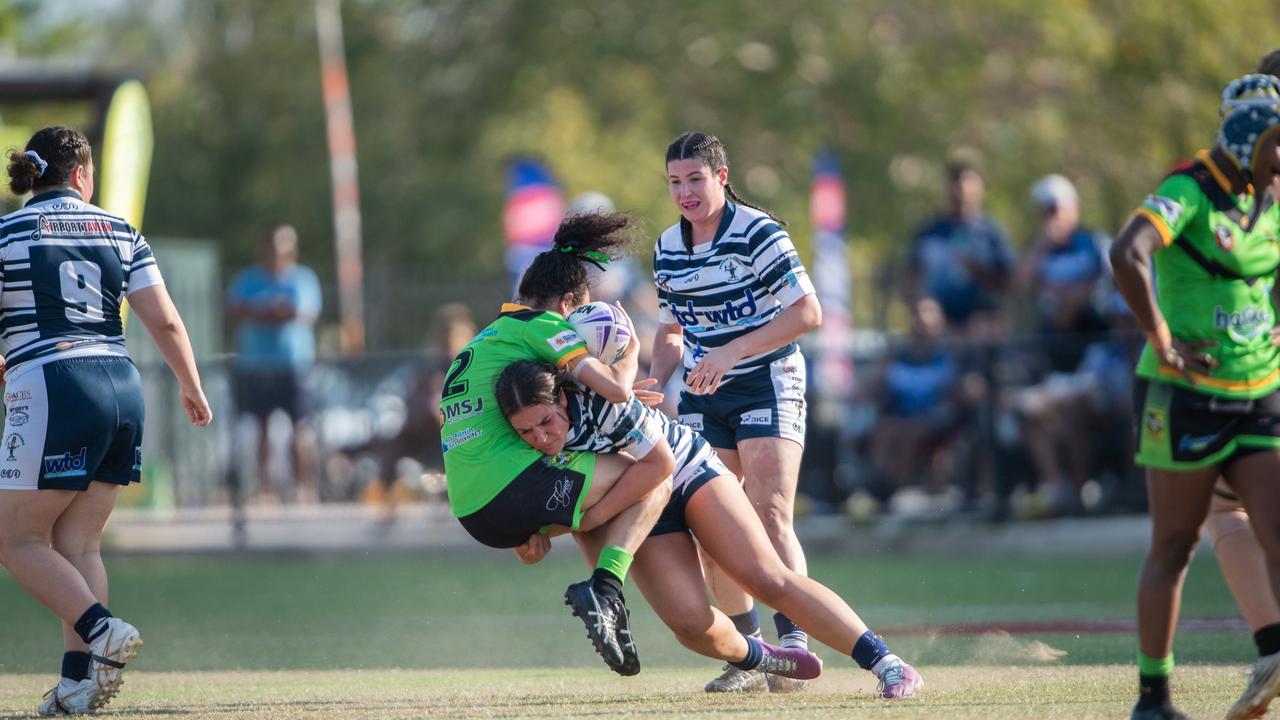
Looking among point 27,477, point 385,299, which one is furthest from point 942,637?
point 385,299

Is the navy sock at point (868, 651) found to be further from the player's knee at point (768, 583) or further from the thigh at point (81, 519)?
the thigh at point (81, 519)

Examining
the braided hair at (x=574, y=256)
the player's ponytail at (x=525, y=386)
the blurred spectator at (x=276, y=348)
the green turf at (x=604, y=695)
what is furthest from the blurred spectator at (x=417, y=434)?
the player's ponytail at (x=525, y=386)

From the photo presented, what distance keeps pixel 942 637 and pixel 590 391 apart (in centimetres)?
301

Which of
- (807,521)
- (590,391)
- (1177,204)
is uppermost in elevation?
(1177,204)

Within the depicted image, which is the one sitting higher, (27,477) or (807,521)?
(27,477)

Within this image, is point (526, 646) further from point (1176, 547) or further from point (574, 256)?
point (1176, 547)

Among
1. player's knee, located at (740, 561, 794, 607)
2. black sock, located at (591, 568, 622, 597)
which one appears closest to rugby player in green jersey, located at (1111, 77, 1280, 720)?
player's knee, located at (740, 561, 794, 607)

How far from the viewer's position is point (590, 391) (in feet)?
21.3

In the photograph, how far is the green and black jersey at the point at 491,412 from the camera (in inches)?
251

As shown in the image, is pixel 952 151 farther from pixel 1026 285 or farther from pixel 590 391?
pixel 590 391

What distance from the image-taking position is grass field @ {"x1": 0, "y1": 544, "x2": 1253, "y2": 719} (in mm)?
6637

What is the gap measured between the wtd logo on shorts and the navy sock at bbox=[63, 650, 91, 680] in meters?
0.68

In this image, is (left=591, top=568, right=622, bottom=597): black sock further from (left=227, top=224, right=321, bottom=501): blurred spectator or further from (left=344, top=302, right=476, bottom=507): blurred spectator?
(left=227, top=224, right=321, bottom=501): blurred spectator

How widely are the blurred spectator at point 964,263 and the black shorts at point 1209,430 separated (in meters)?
8.38
